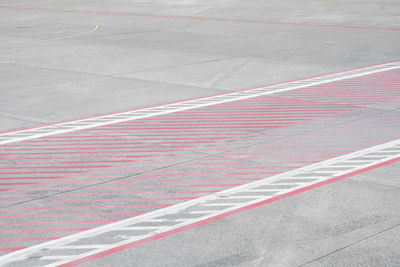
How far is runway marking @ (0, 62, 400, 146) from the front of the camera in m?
12.9

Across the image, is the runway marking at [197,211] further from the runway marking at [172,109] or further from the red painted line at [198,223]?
the runway marking at [172,109]

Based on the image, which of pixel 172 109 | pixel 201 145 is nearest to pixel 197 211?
pixel 201 145

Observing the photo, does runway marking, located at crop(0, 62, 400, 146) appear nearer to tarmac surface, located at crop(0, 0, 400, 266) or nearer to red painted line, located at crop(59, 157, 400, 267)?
tarmac surface, located at crop(0, 0, 400, 266)

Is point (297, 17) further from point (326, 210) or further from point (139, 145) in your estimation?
point (326, 210)

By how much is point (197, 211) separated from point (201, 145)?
10.8ft

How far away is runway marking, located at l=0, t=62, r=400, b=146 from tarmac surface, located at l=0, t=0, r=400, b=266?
0.48 ft

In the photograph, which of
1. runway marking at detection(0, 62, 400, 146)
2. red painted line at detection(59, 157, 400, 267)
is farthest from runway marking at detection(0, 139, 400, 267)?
runway marking at detection(0, 62, 400, 146)

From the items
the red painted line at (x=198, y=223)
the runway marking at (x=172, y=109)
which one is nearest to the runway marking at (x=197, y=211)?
the red painted line at (x=198, y=223)

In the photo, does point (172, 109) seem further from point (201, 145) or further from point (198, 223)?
point (198, 223)

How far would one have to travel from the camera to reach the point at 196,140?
1213 centimetres

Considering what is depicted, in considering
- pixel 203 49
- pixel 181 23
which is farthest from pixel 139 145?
pixel 181 23

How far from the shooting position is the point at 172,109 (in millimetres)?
14695

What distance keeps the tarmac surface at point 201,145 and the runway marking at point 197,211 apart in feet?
0.22

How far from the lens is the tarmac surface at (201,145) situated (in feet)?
24.9
